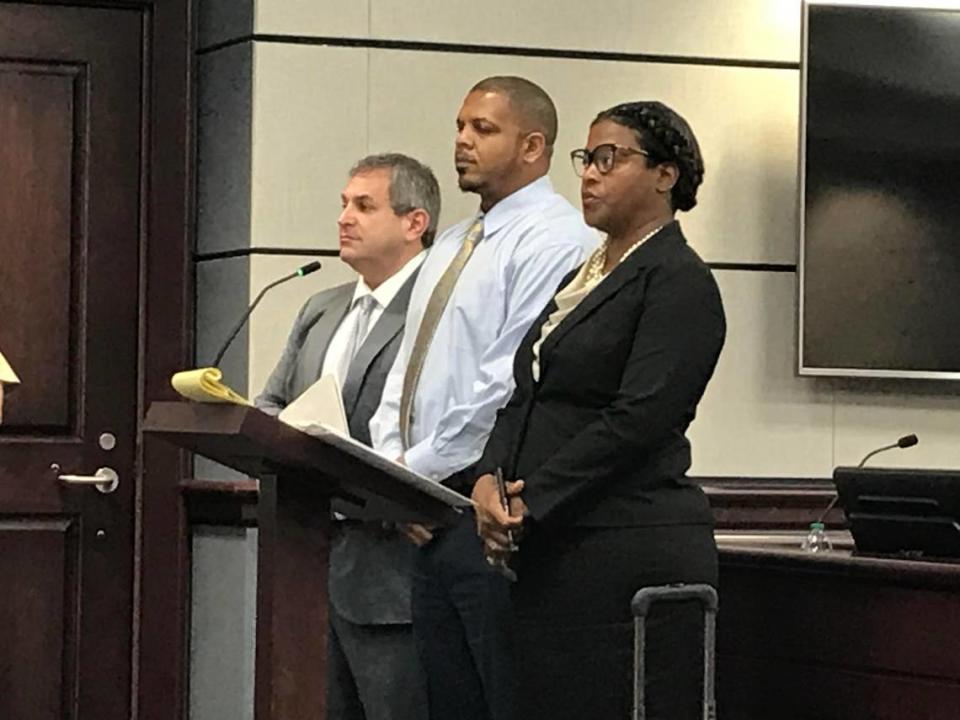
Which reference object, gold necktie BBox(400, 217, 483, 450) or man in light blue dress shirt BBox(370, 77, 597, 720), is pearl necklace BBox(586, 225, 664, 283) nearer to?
man in light blue dress shirt BBox(370, 77, 597, 720)

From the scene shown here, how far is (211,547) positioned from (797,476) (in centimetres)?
159

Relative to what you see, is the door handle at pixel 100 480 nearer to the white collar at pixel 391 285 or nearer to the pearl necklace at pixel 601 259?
the white collar at pixel 391 285

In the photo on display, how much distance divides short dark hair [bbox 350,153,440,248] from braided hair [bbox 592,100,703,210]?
1.00m

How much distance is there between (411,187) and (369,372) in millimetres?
460

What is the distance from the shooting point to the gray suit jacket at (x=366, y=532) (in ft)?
13.4

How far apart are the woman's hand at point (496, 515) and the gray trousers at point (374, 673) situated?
731 mm

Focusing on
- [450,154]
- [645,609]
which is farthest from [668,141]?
[450,154]

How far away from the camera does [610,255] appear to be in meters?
3.42

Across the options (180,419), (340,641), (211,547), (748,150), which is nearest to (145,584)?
(211,547)

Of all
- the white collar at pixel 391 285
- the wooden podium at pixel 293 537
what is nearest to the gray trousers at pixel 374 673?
the white collar at pixel 391 285

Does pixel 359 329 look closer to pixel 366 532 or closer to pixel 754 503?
pixel 366 532

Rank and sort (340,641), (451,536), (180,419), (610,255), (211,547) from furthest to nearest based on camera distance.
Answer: (211,547) → (340,641) → (451,536) → (610,255) → (180,419)

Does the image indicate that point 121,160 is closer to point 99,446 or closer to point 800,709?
point 99,446

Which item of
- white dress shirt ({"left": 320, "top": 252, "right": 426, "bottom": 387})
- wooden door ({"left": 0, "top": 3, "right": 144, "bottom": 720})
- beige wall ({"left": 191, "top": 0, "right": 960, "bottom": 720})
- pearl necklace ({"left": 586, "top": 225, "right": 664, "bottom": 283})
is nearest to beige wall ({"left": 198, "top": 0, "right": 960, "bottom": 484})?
beige wall ({"left": 191, "top": 0, "right": 960, "bottom": 720})
